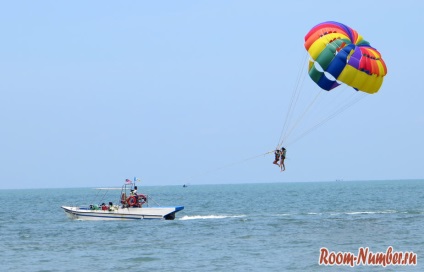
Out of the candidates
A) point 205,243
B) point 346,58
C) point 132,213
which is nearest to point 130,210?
point 132,213

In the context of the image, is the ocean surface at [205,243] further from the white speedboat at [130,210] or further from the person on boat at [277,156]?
the person on boat at [277,156]

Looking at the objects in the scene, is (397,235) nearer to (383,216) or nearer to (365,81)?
(365,81)

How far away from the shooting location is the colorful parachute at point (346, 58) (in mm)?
35094

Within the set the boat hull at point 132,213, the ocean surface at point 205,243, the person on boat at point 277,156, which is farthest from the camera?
the boat hull at point 132,213

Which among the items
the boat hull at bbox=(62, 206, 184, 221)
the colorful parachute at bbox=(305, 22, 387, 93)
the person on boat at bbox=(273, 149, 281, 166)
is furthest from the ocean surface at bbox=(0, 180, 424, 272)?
the colorful parachute at bbox=(305, 22, 387, 93)

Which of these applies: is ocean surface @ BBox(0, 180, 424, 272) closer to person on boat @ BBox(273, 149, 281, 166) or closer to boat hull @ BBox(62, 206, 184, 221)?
boat hull @ BBox(62, 206, 184, 221)

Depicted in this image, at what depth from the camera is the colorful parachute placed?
35.1m

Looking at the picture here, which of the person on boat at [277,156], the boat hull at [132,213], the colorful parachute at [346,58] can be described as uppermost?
the colorful parachute at [346,58]

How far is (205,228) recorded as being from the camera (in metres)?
44.1

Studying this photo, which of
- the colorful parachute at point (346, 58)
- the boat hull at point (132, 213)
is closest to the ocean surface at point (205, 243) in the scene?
the boat hull at point (132, 213)

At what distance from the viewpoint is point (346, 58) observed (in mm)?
35125

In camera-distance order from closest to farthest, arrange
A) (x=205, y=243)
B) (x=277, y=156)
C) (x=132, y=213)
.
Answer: (x=277, y=156) < (x=205, y=243) < (x=132, y=213)

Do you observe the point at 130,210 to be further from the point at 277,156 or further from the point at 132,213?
the point at 277,156

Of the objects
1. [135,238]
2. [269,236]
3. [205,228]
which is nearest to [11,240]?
[135,238]
